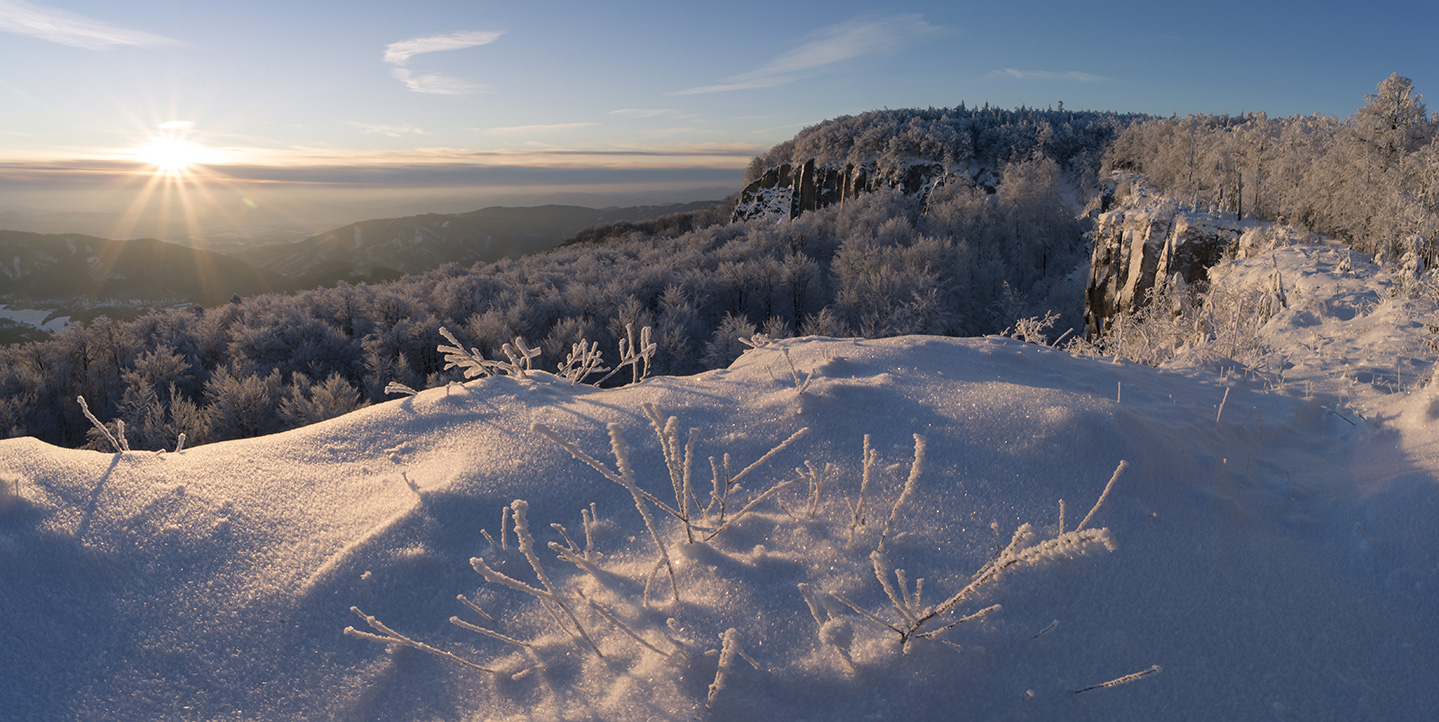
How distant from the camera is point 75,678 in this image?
4.80 ft

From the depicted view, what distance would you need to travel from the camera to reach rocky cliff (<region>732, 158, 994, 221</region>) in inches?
2464

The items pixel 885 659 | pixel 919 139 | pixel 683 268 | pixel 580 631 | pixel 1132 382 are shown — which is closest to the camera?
pixel 885 659

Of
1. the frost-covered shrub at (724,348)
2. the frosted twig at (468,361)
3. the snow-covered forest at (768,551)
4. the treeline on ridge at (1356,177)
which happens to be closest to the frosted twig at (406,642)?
the snow-covered forest at (768,551)

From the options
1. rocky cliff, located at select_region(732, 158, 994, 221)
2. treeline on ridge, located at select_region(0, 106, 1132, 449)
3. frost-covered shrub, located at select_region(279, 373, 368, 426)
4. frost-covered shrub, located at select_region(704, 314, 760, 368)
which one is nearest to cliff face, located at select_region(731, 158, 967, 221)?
rocky cliff, located at select_region(732, 158, 994, 221)

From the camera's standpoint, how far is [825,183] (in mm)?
75625

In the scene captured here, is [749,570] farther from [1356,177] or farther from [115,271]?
[115,271]

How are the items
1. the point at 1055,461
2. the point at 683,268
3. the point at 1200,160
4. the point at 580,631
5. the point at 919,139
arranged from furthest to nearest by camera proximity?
the point at 919,139 → the point at 683,268 → the point at 1200,160 → the point at 1055,461 → the point at 580,631

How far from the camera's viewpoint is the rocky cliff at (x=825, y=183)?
205ft

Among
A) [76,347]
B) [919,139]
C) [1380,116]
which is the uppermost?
[919,139]

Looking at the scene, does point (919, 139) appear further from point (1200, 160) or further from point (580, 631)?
point (580, 631)

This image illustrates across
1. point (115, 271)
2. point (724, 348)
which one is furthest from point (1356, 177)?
point (115, 271)

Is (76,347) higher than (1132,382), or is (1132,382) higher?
(1132,382)

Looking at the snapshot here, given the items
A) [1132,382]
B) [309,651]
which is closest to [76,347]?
[309,651]

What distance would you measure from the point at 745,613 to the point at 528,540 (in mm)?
611
